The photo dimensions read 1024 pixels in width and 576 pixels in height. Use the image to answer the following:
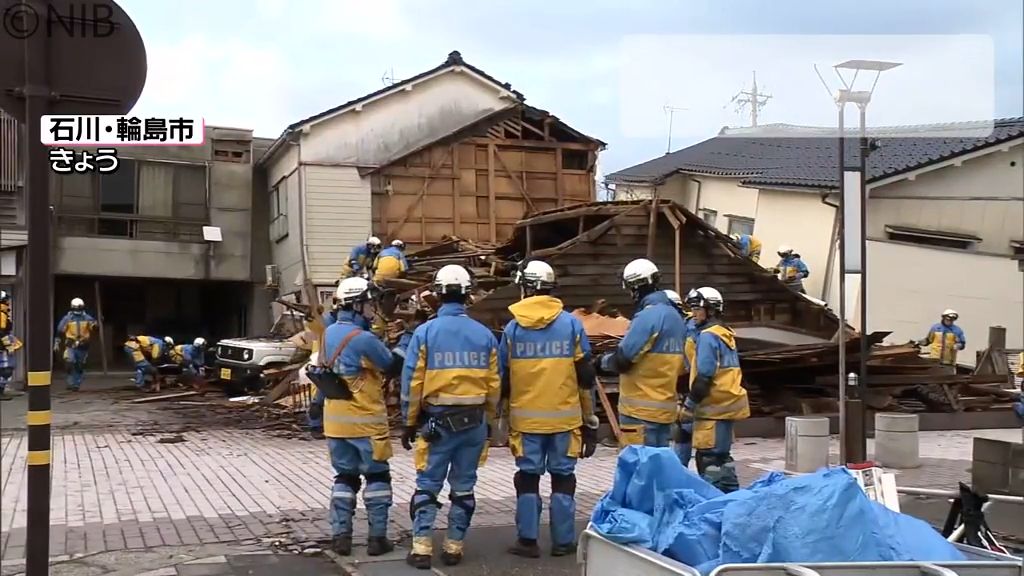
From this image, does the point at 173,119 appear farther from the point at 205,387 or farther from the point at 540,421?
the point at 205,387

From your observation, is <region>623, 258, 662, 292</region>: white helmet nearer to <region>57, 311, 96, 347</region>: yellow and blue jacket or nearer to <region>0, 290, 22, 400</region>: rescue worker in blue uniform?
<region>0, 290, 22, 400</region>: rescue worker in blue uniform

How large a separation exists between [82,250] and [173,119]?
20.5 metres

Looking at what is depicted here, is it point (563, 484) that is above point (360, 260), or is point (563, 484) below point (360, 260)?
below

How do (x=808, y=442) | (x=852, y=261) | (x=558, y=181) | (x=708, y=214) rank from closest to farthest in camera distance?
(x=808, y=442), (x=852, y=261), (x=708, y=214), (x=558, y=181)

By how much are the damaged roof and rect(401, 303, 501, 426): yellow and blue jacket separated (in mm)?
1985

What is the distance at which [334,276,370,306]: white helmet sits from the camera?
6.61 metres

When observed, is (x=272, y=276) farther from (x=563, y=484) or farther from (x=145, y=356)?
(x=563, y=484)

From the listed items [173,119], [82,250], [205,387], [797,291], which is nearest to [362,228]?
[205,387]

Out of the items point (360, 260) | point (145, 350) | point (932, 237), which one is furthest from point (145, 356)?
point (932, 237)

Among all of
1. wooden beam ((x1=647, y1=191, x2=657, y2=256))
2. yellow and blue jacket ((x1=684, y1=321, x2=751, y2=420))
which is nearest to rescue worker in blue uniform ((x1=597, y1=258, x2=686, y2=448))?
yellow and blue jacket ((x1=684, y1=321, x2=751, y2=420))

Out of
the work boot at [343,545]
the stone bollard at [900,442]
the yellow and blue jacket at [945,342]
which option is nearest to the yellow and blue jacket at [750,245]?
the yellow and blue jacket at [945,342]

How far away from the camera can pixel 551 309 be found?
6.51 metres

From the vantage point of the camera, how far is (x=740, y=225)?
20.7m

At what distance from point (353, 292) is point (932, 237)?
3902 mm
